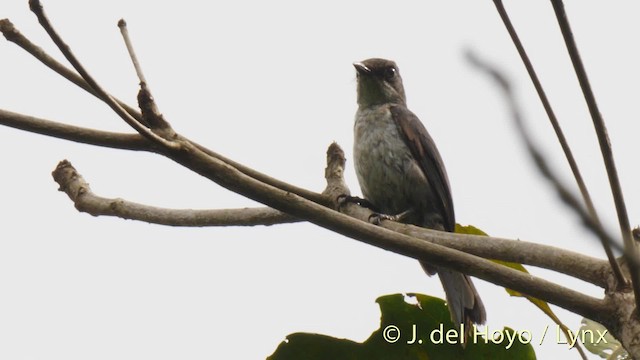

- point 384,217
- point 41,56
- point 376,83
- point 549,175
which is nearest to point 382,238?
point 41,56

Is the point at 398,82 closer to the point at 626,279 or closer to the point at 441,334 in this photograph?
the point at 441,334

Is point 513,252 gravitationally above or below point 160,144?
below

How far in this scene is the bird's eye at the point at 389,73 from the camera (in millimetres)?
7168

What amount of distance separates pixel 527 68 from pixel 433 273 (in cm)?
401

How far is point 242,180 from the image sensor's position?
250cm

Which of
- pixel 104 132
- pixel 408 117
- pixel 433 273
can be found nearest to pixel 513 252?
pixel 104 132

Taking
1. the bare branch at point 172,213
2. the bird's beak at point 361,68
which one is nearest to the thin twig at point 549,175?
the bare branch at point 172,213

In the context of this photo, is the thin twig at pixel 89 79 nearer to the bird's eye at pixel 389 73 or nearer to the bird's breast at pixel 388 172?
the bird's breast at pixel 388 172

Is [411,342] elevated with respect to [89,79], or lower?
lower

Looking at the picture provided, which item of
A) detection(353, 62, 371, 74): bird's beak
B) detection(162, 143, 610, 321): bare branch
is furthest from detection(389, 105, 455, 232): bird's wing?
detection(162, 143, 610, 321): bare branch

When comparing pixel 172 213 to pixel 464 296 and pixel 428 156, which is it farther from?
pixel 428 156

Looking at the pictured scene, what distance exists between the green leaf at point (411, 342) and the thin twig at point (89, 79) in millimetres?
1322

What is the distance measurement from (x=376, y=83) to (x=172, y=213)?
3998 mm

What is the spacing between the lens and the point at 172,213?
326cm
